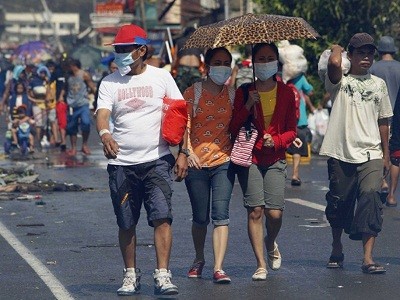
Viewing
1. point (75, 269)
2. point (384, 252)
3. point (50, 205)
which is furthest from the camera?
point (50, 205)

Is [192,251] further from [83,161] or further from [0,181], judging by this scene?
[83,161]

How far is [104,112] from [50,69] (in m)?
21.6

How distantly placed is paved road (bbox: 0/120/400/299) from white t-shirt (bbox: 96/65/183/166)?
1015mm

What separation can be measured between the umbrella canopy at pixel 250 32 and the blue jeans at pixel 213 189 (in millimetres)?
909

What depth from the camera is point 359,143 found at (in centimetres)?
1040

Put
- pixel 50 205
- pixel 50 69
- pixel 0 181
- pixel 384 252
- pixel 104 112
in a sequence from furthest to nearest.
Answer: pixel 50 69
pixel 0 181
pixel 50 205
pixel 384 252
pixel 104 112

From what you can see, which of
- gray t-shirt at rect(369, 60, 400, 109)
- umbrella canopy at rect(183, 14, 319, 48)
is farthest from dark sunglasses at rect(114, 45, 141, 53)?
gray t-shirt at rect(369, 60, 400, 109)

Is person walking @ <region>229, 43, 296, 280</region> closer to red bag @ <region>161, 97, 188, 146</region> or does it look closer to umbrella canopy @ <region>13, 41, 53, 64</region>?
red bag @ <region>161, 97, 188, 146</region>

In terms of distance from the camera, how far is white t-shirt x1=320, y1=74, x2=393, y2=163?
10.4 m

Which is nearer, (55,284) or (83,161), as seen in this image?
(55,284)

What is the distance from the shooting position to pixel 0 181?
59.5 ft

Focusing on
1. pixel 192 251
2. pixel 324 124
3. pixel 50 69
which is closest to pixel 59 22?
pixel 50 69

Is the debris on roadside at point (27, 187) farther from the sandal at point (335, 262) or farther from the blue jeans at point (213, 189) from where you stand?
the blue jeans at point (213, 189)

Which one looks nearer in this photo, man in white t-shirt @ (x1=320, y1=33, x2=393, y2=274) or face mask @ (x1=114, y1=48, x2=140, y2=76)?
face mask @ (x1=114, y1=48, x2=140, y2=76)
